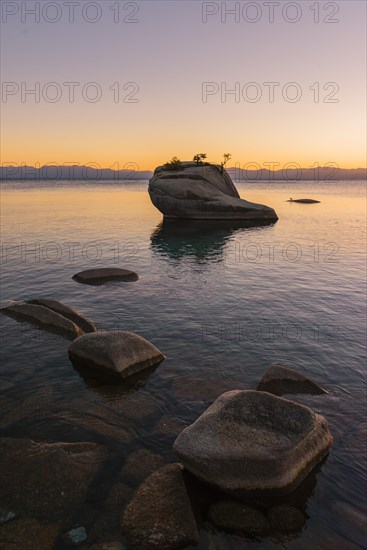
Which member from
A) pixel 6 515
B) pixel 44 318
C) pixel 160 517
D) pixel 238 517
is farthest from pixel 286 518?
pixel 44 318

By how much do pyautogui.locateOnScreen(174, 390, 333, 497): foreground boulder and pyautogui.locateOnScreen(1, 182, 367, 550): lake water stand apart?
84 cm

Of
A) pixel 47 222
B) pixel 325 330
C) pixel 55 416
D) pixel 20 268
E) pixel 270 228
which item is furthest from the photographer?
pixel 47 222

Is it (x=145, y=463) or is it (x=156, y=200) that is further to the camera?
(x=156, y=200)

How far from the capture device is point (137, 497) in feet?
27.8

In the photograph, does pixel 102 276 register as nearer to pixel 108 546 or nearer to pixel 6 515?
pixel 6 515

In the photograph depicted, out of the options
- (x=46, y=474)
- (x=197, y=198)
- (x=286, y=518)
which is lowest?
(x=286, y=518)

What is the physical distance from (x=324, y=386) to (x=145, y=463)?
7192 millimetres

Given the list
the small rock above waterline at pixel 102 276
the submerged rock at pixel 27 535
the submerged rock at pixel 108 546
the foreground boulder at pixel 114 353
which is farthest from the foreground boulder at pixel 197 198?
the submerged rock at pixel 108 546

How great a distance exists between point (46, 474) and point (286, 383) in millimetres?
8047

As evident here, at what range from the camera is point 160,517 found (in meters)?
7.98

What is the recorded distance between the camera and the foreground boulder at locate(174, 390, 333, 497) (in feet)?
28.3

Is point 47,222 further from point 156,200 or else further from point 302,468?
point 302,468

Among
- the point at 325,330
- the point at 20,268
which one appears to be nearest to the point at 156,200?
the point at 20,268

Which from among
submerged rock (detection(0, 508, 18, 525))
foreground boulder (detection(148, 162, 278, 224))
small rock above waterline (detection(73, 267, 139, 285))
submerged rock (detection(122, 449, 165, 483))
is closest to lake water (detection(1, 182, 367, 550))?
submerged rock (detection(122, 449, 165, 483))
